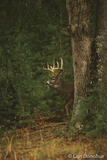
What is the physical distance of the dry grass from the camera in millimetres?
5573

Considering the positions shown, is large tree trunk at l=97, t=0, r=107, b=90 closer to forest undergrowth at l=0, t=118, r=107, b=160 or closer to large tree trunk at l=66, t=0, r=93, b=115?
large tree trunk at l=66, t=0, r=93, b=115

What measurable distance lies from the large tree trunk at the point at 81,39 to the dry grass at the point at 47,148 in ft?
3.09

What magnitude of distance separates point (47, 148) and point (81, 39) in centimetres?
276

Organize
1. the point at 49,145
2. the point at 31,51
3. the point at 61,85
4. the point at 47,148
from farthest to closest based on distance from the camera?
1. the point at 31,51
2. the point at 61,85
3. the point at 49,145
4. the point at 47,148

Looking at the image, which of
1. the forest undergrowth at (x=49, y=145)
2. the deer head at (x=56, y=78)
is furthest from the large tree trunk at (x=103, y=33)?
the deer head at (x=56, y=78)

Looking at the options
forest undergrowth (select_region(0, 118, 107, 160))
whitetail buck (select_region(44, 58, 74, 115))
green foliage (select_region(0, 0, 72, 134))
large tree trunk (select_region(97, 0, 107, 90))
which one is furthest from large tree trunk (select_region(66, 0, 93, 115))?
green foliage (select_region(0, 0, 72, 134))

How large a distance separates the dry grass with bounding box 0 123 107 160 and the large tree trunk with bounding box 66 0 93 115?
0.94m

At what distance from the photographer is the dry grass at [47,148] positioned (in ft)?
18.3

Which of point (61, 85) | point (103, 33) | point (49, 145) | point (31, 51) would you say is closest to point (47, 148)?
point (49, 145)

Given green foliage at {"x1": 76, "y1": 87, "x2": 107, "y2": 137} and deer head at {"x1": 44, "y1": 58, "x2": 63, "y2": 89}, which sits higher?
deer head at {"x1": 44, "y1": 58, "x2": 63, "y2": 89}

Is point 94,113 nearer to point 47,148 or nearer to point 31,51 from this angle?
point 47,148

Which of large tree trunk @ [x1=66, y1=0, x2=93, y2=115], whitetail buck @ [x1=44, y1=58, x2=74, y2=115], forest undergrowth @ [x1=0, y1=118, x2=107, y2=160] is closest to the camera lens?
forest undergrowth @ [x1=0, y1=118, x2=107, y2=160]

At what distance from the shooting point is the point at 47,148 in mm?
5902

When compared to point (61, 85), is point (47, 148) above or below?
below
